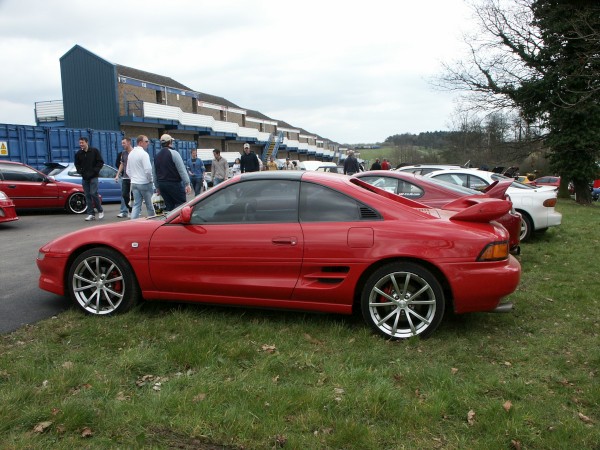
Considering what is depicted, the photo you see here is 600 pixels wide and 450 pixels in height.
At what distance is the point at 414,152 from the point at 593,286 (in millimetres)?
76586

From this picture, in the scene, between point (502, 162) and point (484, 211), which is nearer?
point (484, 211)

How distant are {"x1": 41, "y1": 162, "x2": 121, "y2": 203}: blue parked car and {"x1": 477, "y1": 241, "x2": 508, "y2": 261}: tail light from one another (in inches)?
510

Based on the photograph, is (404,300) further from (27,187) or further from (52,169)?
(52,169)

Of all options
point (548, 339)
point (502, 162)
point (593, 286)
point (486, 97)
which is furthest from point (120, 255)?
A: point (502, 162)

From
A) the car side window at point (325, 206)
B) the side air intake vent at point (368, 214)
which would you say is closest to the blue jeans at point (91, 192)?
the car side window at point (325, 206)

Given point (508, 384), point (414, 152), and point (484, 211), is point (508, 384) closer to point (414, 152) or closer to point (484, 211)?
point (484, 211)

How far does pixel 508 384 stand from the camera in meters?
3.22

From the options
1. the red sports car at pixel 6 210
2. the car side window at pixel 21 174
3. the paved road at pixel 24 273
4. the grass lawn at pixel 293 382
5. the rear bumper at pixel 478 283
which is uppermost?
the car side window at pixel 21 174

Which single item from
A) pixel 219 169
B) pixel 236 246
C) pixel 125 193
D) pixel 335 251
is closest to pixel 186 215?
pixel 236 246

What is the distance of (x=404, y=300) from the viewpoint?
3.94 m

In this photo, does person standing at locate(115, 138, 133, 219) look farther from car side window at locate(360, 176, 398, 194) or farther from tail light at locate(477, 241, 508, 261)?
tail light at locate(477, 241, 508, 261)

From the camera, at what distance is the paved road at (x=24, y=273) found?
14.9 feet

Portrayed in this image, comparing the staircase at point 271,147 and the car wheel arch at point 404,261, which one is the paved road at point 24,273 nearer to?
the car wheel arch at point 404,261

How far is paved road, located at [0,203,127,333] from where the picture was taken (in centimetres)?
453
